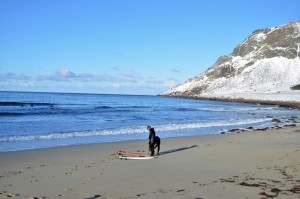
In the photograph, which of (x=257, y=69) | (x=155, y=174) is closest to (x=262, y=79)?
(x=257, y=69)

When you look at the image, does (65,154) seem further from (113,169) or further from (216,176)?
(216,176)

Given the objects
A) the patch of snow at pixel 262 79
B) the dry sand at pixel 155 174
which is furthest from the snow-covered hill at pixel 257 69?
the dry sand at pixel 155 174

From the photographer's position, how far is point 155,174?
11930mm

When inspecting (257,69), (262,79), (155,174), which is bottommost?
(155,174)

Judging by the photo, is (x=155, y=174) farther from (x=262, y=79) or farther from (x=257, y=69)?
(x=257, y=69)

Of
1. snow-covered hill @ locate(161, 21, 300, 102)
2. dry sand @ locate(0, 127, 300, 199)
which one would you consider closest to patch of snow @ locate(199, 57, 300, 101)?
snow-covered hill @ locate(161, 21, 300, 102)

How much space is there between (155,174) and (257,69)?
517ft

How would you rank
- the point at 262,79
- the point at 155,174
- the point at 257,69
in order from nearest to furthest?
the point at 155,174 < the point at 262,79 < the point at 257,69

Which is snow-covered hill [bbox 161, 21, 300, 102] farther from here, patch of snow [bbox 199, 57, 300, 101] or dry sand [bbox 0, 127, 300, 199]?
dry sand [bbox 0, 127, 300, 199]

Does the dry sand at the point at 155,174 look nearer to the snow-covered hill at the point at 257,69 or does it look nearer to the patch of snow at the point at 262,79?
the snow-covered hill at the point at 257,69

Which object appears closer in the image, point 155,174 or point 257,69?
point 155,174

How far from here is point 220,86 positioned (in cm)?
16062

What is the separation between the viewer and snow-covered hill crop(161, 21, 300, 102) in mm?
146875

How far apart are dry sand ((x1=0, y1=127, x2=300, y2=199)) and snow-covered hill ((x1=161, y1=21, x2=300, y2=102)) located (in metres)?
122
